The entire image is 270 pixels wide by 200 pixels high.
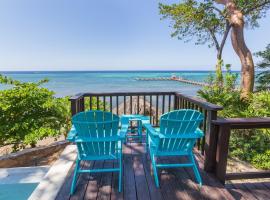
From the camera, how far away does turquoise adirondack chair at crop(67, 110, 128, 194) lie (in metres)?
1.76

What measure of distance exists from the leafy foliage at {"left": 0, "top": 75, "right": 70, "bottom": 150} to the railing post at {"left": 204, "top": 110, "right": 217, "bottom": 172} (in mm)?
2955

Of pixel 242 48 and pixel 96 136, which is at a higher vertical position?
pixel 242 48

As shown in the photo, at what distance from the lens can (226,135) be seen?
6.14ft

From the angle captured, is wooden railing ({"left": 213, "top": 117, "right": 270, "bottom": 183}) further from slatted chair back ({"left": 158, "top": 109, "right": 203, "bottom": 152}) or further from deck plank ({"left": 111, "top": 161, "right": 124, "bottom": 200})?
deck plank ({"left": 111, "top": 161, "right": 124, "bottom": 200})

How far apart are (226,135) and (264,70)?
7282mm

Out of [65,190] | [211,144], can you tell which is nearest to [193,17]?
[211,144]

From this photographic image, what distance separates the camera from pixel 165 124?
185 centimetres

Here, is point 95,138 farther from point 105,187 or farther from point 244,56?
point 244,56

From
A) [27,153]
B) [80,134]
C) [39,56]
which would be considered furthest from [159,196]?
[39,56]

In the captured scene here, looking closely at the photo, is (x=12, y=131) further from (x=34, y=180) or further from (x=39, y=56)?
(x=39, y=56)

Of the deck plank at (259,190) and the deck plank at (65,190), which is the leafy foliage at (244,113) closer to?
the deck plank at (259,190)

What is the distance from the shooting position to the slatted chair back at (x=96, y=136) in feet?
5.76

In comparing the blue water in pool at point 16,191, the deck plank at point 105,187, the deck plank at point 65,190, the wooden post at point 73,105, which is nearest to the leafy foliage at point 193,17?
the wooden post at point 73,105

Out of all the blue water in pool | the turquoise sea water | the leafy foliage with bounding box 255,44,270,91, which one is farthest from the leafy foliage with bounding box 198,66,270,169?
the blue water in pool
